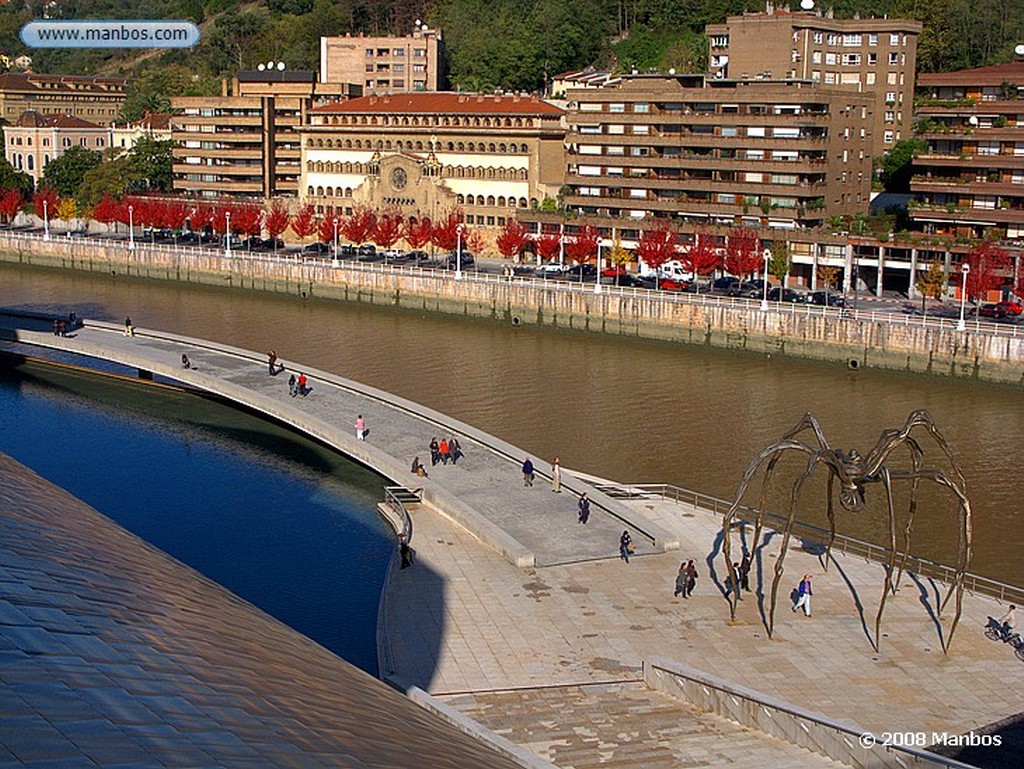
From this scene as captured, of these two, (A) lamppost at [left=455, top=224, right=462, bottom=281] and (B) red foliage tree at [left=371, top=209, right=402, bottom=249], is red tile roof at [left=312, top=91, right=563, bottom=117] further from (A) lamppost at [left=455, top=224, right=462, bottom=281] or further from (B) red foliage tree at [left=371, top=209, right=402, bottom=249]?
(A) lamppost at [left=455, top=224, right=462, bottom=281]

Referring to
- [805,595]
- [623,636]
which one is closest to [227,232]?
[623,636]

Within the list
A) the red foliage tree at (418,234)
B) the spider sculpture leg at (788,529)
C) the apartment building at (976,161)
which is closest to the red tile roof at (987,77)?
the apartment building at (976,161)

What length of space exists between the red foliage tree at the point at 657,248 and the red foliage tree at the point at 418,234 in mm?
Answer: 17691

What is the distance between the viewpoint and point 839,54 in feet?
352

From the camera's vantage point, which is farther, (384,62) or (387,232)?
(384,62)

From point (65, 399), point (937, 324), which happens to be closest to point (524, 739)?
point (65, 399)

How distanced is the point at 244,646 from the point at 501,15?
13700 cm

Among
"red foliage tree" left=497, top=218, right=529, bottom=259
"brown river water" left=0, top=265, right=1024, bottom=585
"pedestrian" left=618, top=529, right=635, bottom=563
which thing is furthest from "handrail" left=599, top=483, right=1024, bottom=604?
"red foliage tree" left=497, top=218, right=529, bottom=259

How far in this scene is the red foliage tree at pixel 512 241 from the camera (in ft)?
319

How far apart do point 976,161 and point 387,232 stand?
1666 inches

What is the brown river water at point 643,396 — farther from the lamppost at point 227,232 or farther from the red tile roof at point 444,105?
the red tile roof at point 444,105

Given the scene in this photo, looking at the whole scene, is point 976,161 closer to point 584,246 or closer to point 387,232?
point 584,246

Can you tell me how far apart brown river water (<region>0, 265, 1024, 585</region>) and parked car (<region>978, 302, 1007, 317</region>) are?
7775 mm
